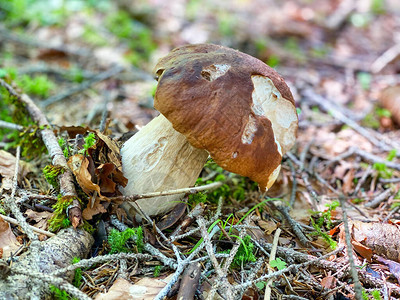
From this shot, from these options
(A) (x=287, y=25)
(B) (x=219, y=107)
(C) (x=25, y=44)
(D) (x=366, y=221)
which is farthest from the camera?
(A) (x=287, y=25)

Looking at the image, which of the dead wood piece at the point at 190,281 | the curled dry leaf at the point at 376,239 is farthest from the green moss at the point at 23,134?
the curled dry leaf at the point at 376,239

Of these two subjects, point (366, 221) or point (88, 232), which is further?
point (366, 221)

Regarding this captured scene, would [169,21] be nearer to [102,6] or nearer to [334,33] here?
[102,6]

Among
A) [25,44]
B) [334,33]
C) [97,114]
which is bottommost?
[334,33]

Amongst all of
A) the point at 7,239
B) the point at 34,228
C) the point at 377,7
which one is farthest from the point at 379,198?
the point at 377,7

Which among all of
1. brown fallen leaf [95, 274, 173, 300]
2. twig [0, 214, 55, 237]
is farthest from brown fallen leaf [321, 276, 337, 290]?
twig [0, 214, 55, 237]

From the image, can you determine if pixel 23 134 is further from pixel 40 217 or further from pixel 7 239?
pixel 7 239

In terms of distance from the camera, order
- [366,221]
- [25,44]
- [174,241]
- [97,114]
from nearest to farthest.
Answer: [174,241] → [366,221] → [97,114] → [25,44]

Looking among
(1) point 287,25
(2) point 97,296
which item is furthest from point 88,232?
(1) point 287,25
